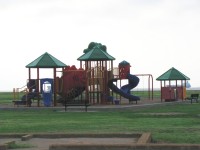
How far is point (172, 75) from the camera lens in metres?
48.1

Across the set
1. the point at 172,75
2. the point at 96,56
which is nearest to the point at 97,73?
the point at 96,56

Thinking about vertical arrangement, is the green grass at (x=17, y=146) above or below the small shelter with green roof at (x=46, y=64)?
below

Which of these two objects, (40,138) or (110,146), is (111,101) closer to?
(40,138)

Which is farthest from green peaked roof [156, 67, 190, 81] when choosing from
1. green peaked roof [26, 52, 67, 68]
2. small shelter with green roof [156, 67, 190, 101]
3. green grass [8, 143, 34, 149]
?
green grass [8, 143, 34, 149]

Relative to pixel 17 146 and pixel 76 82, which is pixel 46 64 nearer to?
pixel 76 82

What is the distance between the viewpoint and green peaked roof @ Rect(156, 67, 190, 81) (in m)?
47.7

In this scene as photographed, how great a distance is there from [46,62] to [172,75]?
51.6 feet

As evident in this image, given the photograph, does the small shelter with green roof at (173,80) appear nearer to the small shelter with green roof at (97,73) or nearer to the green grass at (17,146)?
the small shelter with green roof at (97,73)

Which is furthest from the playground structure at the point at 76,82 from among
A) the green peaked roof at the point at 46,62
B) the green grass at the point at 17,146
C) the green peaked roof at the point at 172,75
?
the green grass at the point at 17,146

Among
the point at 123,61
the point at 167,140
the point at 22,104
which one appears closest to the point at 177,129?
the point at 167,140

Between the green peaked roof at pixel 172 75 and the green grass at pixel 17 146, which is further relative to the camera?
the green peaked roof at pixel 172 75

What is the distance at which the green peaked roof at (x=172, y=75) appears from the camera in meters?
47.7

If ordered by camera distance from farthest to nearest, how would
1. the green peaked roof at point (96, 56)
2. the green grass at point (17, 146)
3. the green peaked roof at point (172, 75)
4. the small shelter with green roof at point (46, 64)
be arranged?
the green peaked roof at point (172, 75) → the green peaked roof at point (96, 56) → the small shelter with green roof at point (46, 64) → the green grass at point (17, 146)

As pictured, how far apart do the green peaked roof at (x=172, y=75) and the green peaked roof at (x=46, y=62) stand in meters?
13.6
